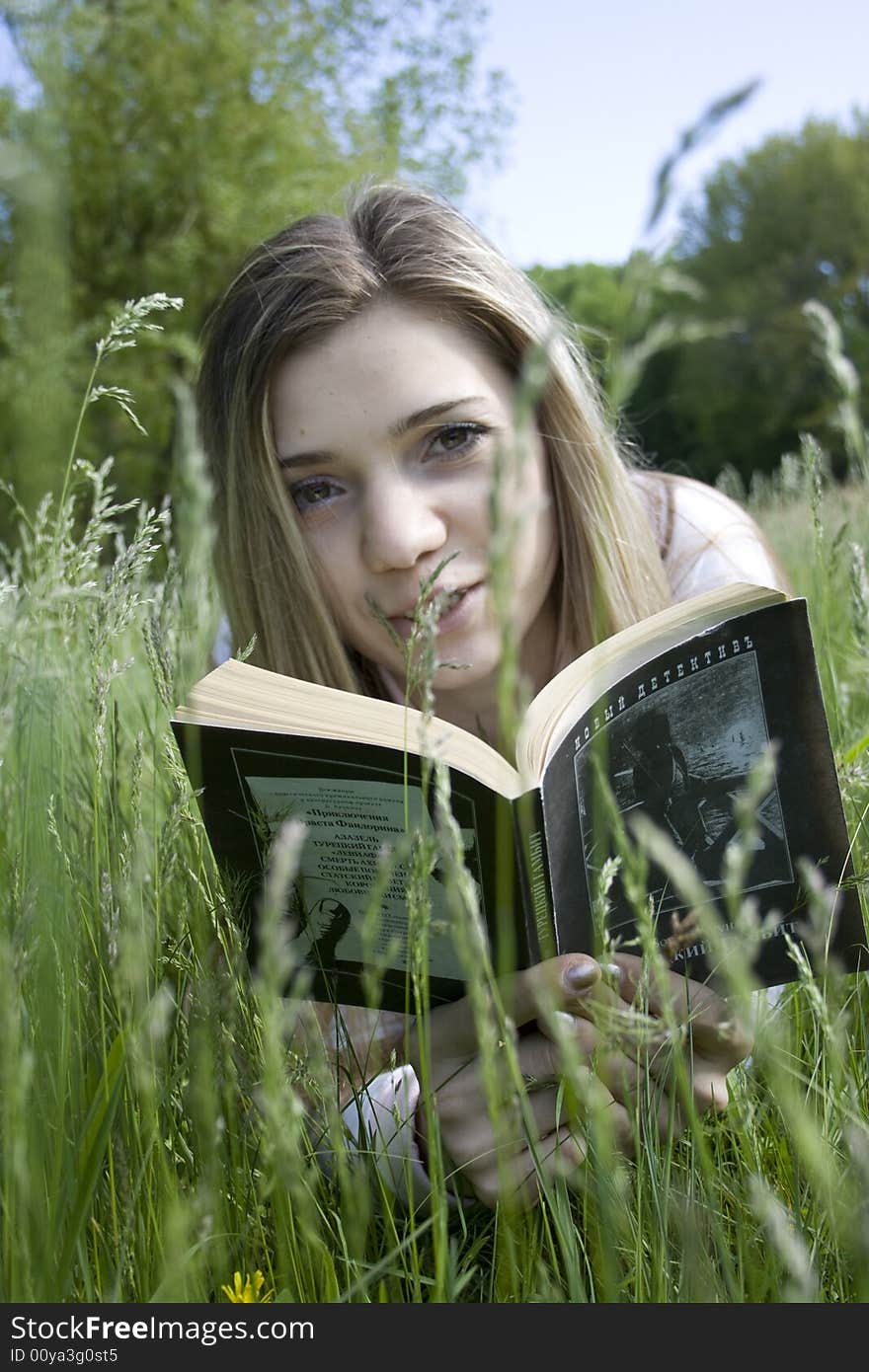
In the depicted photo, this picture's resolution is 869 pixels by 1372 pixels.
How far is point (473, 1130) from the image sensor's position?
3.98 ft

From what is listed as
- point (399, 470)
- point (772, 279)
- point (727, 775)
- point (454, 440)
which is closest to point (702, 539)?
point (454, 440)

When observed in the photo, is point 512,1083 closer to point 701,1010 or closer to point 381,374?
point 701,1010

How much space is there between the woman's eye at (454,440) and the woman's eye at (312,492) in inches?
7.7

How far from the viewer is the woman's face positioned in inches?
69.4

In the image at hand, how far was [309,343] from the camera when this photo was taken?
1.91 m

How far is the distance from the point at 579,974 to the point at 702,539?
5.01ft

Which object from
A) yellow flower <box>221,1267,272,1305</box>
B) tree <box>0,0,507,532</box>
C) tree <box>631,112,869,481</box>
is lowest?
yellow flower <box>221,1267,272,1305</box>

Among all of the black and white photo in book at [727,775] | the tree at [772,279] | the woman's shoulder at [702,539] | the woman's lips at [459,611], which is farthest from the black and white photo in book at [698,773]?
the tree at [772,279]

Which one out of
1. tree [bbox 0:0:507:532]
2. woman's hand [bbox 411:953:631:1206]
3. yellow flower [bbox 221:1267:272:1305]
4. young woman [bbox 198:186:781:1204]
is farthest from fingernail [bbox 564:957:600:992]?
tree [bbox 0:0:507:532]

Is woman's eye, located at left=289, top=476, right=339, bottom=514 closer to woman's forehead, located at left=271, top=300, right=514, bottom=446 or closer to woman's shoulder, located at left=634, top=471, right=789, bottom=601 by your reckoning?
woman's forehead, located at left=271, top=300, right=514, bottom=446

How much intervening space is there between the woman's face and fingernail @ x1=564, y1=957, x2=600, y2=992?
2.54 feet

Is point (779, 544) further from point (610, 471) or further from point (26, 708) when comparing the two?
point (26, 708)

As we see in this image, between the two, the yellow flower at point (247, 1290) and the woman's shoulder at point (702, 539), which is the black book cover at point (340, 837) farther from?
the woman's shoulder at point (702, 539)
